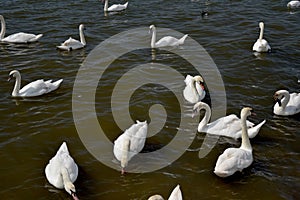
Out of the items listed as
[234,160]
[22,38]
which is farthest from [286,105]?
[22,38]

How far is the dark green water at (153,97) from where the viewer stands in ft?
34.0

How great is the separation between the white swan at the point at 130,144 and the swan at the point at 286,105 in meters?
4.13

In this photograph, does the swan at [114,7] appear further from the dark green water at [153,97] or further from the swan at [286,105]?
the swan at [286,105]

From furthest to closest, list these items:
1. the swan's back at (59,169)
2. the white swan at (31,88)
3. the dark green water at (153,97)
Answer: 1. the white swan at (31,88)
2. the dark green water at (153,97)
3. the swan's back at (59,169)

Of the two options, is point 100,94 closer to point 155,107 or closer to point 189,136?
point 155,107

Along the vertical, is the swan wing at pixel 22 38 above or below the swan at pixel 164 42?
above

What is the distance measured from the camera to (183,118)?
1328cm

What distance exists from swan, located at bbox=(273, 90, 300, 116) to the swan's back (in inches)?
245

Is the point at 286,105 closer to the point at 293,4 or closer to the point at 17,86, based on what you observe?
the point at 17,86

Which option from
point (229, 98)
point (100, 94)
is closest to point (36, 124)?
point (100, 94)

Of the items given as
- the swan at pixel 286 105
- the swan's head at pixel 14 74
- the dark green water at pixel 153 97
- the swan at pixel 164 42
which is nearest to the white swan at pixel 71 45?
the dark green water at pixel 153 97

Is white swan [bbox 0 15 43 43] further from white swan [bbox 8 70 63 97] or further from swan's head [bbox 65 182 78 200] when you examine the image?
swan's head [bbox 65 182 78 200]

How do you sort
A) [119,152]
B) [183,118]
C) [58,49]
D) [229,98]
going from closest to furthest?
[119,152] → [183,118] → [229,98] → [58,49]

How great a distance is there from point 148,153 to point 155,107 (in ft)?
8.56
